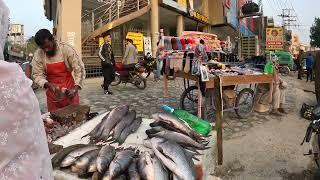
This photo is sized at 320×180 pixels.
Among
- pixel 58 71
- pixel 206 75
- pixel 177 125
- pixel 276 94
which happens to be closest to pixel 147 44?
pixel 276 94

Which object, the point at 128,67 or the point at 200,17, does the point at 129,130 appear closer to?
the point at 128,67

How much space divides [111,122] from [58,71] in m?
1.84

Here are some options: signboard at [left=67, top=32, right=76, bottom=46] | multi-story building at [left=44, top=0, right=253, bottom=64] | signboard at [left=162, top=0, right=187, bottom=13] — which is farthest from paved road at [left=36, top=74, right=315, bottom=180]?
signboard at [left=162, top=0, right=187, bottom=13]

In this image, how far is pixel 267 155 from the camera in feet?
21.8

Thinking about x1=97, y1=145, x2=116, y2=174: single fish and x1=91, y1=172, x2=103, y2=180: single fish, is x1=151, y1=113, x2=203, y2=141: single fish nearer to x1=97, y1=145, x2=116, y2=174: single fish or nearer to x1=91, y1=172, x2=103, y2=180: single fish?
x1=97, y1=145, x2=116, y2=174: single fish

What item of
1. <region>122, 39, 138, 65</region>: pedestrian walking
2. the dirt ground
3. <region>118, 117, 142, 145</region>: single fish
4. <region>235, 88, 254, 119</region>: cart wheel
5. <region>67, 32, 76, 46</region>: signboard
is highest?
<region>67, 32, 76, 46</region>: signboard

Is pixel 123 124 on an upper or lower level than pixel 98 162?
upper

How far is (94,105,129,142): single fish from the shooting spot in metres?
3.36

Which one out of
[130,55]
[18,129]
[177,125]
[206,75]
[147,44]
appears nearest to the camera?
[18,129]

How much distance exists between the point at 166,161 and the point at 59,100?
9.15 ft

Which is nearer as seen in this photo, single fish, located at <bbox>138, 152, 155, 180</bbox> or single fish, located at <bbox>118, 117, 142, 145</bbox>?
single fish, located at <bbox>138, 152, 155, 180</bbox>

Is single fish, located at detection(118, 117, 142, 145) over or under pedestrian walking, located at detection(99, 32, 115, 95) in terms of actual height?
under

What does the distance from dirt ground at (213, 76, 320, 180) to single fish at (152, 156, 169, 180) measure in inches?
83.1

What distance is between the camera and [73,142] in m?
3.26
